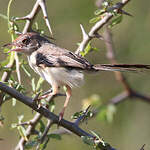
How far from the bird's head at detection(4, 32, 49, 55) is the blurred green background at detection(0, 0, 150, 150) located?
1.56 meters

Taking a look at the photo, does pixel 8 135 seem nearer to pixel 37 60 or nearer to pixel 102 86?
pixel 102 86

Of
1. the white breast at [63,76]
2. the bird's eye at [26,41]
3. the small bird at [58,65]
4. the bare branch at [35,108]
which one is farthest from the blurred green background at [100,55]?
the bare branch at [35,108]

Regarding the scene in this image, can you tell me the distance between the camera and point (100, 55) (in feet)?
21.6

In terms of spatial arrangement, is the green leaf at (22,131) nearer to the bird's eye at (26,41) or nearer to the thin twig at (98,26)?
the thin twig at (98,26)

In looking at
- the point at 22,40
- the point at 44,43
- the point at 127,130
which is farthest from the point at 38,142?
the point at 127,130

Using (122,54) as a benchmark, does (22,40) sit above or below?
above

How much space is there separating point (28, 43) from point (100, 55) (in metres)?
2.41

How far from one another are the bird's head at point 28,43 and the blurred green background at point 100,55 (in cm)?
156

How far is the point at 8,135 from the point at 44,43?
2.24m

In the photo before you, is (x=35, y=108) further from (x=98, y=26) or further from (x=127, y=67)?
(x=98, y=26)

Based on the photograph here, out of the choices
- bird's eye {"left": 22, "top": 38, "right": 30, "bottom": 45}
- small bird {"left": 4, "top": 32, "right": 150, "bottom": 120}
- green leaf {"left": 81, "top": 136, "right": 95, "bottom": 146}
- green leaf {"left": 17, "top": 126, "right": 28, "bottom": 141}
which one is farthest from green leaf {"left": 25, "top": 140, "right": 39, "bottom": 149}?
bird's eye {"left": 22, "top": 38, "right": 30, "bottom": 45}

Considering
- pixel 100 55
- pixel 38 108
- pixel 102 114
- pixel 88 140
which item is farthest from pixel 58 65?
pixel 100 55

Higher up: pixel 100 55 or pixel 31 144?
pixel 31 144

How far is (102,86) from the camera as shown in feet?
22.4
